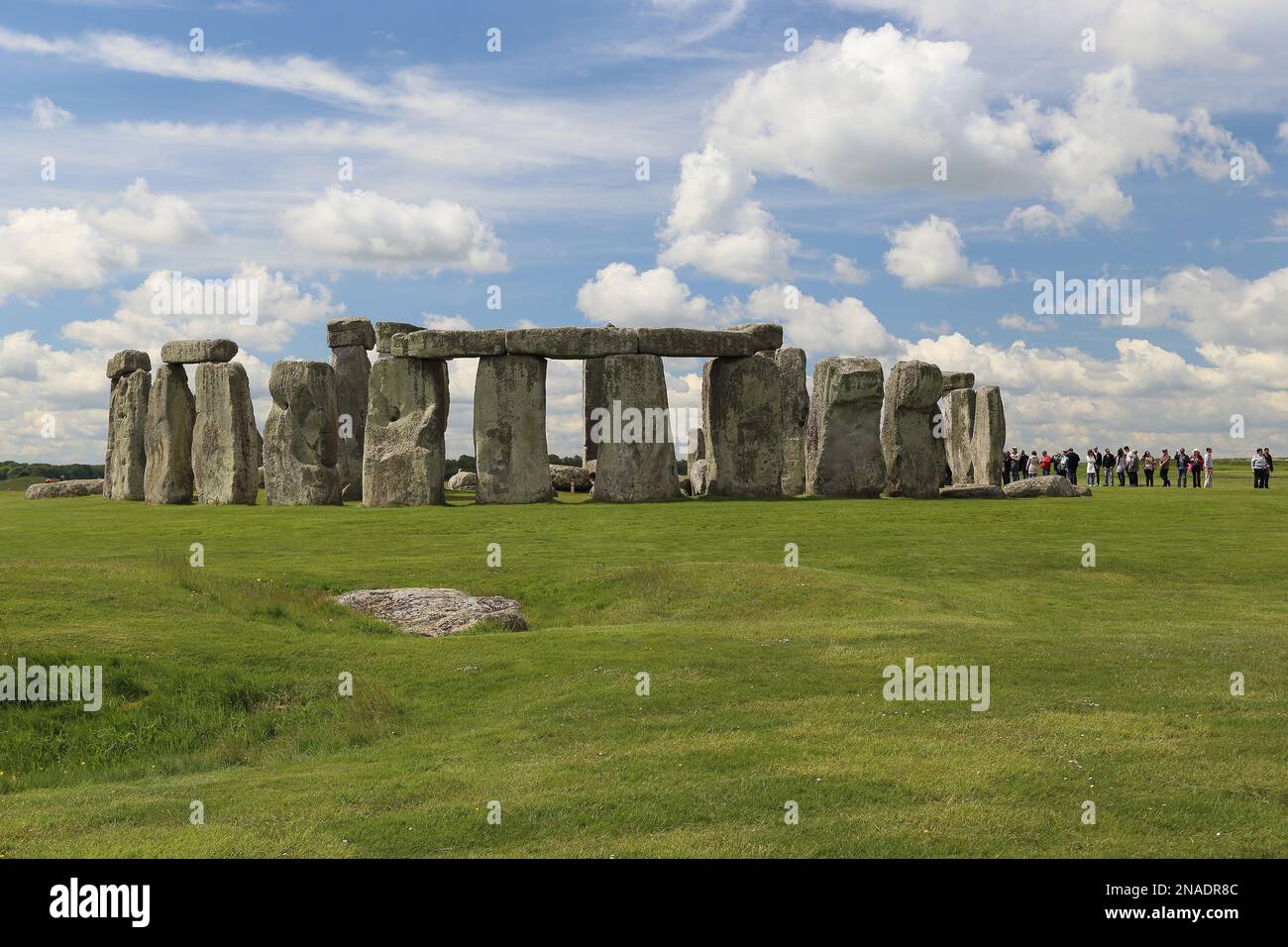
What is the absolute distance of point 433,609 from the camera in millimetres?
17562

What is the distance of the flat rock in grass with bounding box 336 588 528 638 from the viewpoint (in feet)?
55.8

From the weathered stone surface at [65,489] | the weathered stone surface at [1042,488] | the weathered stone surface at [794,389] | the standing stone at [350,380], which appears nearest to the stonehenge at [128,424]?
the weathered stone surface at [65,489]

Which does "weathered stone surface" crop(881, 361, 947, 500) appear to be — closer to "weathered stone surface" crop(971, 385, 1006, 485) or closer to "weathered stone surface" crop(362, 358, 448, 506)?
"weathered stone surface" crop(971, 385, 1006, 485)

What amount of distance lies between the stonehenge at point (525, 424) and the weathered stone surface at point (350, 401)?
2367mm

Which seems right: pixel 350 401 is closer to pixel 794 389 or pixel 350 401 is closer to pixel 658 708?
pixel 794 389

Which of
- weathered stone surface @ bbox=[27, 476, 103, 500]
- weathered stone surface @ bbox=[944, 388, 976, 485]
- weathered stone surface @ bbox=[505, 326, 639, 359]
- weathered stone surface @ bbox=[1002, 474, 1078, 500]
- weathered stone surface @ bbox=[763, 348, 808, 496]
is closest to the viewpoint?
weathered stone surface @ bbox=[505, 326, 639, 359]

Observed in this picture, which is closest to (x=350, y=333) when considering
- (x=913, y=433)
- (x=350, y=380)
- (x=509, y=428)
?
(x=350, y=380)

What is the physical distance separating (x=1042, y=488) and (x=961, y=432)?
8815 millimetres

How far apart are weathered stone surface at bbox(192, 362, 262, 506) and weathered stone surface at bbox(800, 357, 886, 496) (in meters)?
16.1

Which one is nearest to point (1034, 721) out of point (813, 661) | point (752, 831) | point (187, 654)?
point (813, 661)

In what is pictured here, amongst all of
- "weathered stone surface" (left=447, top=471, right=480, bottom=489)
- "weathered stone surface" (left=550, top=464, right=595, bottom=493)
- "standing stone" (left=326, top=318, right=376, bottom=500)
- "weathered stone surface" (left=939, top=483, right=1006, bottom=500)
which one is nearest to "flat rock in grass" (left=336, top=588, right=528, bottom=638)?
"weathered stone surface" (left=939, top=483, right=1006, bottom=500)

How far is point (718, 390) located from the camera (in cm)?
3388
